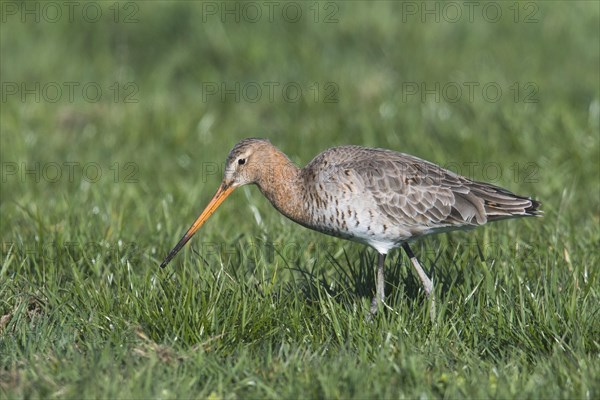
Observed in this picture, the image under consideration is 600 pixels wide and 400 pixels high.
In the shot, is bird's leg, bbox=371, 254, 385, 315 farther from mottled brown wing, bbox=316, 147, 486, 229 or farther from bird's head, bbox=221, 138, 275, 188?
bird's head, bbox=221, 138, 275, 188

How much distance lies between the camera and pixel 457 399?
469 cm

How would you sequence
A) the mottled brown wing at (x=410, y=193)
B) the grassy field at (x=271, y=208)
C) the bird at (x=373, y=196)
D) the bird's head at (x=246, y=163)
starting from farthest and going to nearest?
the bird's head at (x=246, y=163) → the mottled brown wing at (x=410, y=193) → the bird at (x=373, y=196) → the grassy field at (x=271, y=208)

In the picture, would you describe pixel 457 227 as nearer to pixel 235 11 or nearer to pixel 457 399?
pixel 457 399

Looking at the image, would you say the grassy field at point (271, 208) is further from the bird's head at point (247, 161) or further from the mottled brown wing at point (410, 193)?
the bird's head at point (247, 161)

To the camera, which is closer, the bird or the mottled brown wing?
the bird

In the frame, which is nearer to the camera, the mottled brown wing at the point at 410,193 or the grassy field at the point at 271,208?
the grassy field at the point at 271,208

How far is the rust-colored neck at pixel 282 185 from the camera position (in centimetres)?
632

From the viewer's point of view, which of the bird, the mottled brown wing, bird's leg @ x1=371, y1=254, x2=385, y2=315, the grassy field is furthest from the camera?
the mottled brown wing

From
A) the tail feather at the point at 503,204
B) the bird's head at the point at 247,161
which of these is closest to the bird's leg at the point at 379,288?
the tail feather at the point at 503,204

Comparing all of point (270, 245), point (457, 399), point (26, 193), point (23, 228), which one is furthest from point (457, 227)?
point (26, 193)

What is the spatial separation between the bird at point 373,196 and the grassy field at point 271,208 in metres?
0.29

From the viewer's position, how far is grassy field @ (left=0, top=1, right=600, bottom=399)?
506 cm

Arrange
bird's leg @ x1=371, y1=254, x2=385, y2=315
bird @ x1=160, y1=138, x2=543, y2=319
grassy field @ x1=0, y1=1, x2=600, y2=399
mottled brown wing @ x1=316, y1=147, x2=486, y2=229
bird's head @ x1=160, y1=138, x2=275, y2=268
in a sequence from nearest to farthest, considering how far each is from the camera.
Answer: grassy field @ x1=0, y1=1, x2=600, y2=399, bird's leg @ x1=371, y1=254, x2=385, y2=315, bird @ x1=160, y1=138, x2=543, y2=319, mottled brown wing @ x1=316, y1=147, x2=486, y2=229, bird's head @ x1=160, y1=138, x2=275, y2=268

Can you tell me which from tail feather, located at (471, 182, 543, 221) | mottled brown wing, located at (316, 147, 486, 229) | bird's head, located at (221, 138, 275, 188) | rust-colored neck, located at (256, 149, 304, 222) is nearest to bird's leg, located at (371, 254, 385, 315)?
mottled brown wing, located at (316, 147, 486, 229)
